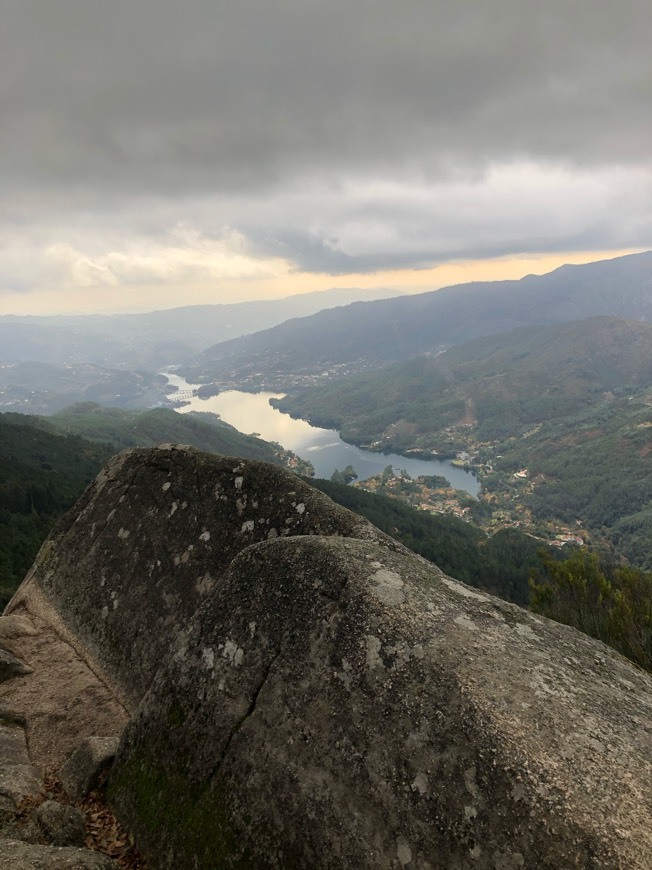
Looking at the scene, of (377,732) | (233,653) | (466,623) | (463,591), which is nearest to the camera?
(377,732)

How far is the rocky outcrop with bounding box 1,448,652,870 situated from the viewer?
6352mm

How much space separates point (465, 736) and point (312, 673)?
9.02ft

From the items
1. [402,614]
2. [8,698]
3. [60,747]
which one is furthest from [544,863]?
[8,698]

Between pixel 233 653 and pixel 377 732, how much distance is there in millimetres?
3255

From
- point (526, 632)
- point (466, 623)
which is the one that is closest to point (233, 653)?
point (466, 623)

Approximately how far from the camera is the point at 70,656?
1476 centimetres

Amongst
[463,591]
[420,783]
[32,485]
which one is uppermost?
[463,591]

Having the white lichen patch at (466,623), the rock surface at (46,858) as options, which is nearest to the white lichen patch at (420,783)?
the white lichen patch at (466,623)

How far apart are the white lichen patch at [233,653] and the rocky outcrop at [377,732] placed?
1.6 inches

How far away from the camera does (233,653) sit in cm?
924

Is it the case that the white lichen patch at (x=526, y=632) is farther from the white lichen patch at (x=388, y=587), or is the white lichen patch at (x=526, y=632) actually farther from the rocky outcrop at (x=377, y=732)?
the white lichen patch at (x=388, y=587)

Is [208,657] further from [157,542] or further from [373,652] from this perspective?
[157,542]

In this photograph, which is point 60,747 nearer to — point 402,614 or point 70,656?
point 70,656

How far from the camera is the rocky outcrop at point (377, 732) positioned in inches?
250
